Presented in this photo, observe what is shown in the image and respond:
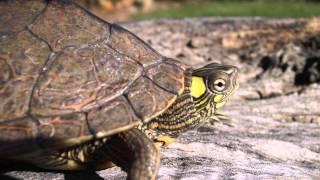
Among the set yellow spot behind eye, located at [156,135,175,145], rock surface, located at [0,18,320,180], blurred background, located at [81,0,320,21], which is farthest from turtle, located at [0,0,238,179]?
blurred background, located at [81,0,320,21]

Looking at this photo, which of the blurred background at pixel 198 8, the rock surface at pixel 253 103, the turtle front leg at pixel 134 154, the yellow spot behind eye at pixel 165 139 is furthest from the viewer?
the blurred background at pixel 198 8

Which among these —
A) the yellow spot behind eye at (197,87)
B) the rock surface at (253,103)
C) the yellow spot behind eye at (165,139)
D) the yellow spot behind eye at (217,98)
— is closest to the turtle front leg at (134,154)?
the rock surface at (253,103)

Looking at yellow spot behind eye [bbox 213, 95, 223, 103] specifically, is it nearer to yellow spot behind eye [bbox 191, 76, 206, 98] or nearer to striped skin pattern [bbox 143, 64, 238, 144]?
striped skin pattern [bbox 143, 64, 238, 144]

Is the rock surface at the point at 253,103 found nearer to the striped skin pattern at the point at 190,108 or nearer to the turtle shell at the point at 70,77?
the striped skin pattern at the point at 190,108

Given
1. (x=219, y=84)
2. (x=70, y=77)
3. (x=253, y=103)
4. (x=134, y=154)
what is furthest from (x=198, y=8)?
(x=134, y=154)

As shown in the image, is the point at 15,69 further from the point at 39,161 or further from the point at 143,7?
the point at 143,7

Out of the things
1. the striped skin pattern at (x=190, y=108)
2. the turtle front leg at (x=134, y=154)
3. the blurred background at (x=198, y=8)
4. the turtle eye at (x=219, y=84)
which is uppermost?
the blurred background at (x=198, y=8)

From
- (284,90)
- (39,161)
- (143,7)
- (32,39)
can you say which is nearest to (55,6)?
(32,39)
